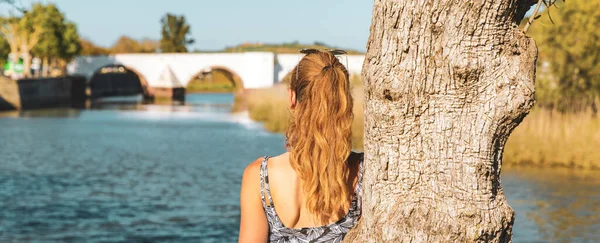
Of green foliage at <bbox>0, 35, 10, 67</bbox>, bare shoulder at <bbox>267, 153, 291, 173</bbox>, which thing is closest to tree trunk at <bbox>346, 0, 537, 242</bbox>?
bare shoulder at <bbox>267, 153, 291, 173</bbox>

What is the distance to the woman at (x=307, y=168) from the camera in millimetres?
2363

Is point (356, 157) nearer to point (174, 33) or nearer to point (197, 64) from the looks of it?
point (197, 64)

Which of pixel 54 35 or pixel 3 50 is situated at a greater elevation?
pixel 54 35

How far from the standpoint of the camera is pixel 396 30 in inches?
90.2

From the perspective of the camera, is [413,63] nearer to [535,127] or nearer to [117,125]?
[535,127]

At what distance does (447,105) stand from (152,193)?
1170 centimetres

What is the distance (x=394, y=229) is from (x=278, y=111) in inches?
1060

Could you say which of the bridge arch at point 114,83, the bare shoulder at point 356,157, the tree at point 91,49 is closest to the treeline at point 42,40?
the bridge arch at point 114,83

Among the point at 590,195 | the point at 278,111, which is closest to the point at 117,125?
the point at 278,111

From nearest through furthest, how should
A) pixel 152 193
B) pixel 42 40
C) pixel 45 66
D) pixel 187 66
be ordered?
1. pixel 152 193
2. pixel 42 40
3. pixel 187 66
4. pixel 45 66

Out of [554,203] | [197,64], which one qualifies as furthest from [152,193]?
[197,64]

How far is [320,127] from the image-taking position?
7.87 ft

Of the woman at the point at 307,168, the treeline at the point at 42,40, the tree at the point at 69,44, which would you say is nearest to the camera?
the woman at the point at 307,168

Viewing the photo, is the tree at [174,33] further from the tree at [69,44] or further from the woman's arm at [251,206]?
the woman's arm at [251,206]
